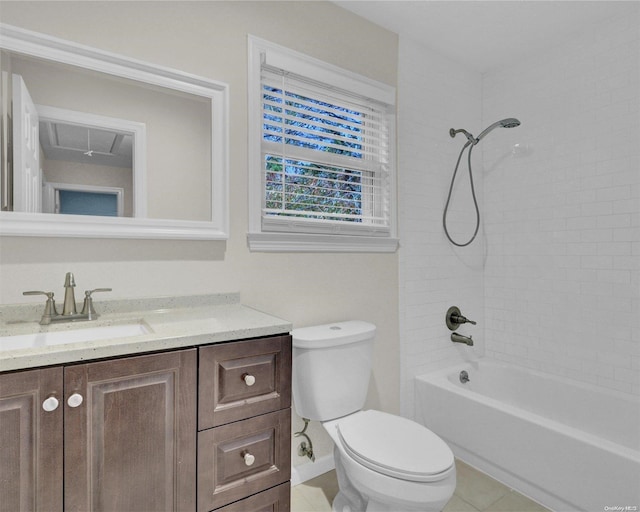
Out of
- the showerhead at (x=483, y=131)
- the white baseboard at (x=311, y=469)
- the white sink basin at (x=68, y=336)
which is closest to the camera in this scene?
the white sink basin at (x=68, y=336)

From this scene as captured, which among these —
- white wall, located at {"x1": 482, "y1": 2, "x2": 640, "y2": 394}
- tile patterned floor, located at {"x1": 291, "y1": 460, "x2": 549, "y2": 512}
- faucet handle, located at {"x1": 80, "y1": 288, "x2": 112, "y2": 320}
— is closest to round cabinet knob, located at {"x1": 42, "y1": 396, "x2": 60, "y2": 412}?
faucet handle, located at {"x1": 80, "y1": 288, "x2": 112, "y2": 320}

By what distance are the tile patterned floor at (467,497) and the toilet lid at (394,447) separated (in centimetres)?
50

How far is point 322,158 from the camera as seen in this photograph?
204cm

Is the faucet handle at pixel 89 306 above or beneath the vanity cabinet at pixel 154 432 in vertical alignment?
above

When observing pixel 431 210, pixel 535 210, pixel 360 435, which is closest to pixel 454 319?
pixel 431 210

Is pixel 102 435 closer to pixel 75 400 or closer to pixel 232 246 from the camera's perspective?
pixel 75 400

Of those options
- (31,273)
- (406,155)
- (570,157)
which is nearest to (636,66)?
(570,157)

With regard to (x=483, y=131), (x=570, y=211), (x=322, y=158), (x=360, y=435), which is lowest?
(x=360, y=435)

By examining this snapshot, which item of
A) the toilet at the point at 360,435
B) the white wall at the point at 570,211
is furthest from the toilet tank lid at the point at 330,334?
the white wall at the point at 570,211

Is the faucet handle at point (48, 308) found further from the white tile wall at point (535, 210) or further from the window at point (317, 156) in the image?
the white tile wall at point (535, 210)

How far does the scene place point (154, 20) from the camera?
1.56m

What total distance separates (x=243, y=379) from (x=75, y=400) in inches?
17.9

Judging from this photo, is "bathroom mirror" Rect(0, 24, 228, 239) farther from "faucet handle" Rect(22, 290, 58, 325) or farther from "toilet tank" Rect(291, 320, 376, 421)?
"toilet tank" Rect(291, 320, 376, 421)

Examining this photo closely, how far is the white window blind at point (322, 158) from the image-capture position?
1871 mm
